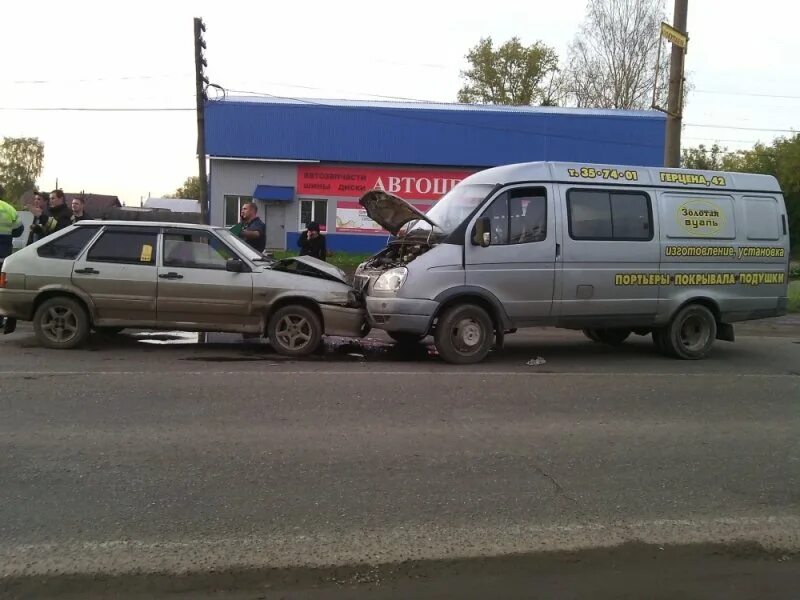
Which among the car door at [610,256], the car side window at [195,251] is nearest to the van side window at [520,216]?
the car door at [610,256]

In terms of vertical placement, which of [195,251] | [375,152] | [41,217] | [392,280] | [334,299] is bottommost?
[334,299]

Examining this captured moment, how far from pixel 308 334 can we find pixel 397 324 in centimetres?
126

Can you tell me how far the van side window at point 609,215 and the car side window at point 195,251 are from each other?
4.58 metres

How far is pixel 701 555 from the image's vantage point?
3715 mm

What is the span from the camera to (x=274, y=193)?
99.5ft

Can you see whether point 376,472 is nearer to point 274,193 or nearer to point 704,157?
point 274,193

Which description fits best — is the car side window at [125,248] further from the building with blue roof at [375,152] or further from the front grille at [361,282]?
the building with blue roof at [375,152]

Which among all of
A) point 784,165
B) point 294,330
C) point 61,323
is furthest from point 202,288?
point 784,165

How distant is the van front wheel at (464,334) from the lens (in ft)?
28.3

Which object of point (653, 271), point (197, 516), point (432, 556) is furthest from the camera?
point (653, 271)

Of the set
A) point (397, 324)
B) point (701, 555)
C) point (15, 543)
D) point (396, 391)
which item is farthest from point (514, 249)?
point (15, 543)

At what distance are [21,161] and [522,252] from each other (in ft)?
319

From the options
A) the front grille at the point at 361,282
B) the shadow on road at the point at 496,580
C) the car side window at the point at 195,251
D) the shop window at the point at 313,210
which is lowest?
the shadow on road at the point at 496,580

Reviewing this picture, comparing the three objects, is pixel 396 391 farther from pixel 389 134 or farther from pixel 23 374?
pixel 389 134
